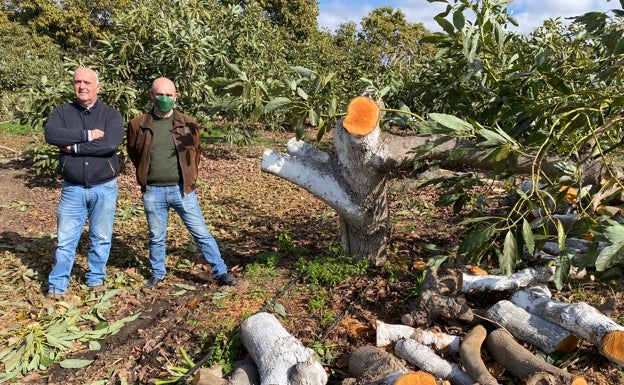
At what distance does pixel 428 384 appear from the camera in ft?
6.18

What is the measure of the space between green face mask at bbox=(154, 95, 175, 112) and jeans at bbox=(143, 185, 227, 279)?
0.59 meters

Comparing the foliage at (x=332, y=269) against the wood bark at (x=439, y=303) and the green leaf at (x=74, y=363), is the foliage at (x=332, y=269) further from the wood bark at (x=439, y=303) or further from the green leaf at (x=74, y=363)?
the green leaf at (x=74, y=363)

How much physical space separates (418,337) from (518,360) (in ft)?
1.69

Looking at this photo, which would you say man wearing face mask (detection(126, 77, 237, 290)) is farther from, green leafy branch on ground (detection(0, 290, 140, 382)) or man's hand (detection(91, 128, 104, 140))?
green leafy branch on ground (detection(0, 290, 140, 382))

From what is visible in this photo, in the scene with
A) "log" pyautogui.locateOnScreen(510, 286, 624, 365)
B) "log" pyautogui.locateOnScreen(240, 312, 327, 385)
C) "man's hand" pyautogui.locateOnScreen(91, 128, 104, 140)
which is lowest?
"log" pyautogui.locateOnScreen(240, 312, 327, 385)

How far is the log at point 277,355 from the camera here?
2.18 metres

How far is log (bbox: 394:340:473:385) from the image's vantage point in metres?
2.20

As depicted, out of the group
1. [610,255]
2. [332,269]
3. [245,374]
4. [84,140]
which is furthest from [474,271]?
[84,140]

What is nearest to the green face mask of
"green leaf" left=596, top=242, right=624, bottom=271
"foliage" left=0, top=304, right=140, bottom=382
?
"foliage" left=0, top=304, right=140, bottom=382

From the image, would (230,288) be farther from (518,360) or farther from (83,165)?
(518,360)

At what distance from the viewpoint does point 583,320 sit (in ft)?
7.46

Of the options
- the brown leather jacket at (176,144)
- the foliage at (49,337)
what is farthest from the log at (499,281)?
the foliage at (49,337)

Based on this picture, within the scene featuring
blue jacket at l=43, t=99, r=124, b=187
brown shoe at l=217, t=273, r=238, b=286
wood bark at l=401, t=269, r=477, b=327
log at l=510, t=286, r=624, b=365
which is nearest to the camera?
log at l=510, t=286, r=624, b=365

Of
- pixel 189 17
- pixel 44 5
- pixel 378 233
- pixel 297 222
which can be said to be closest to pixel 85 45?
pixel 44 5
